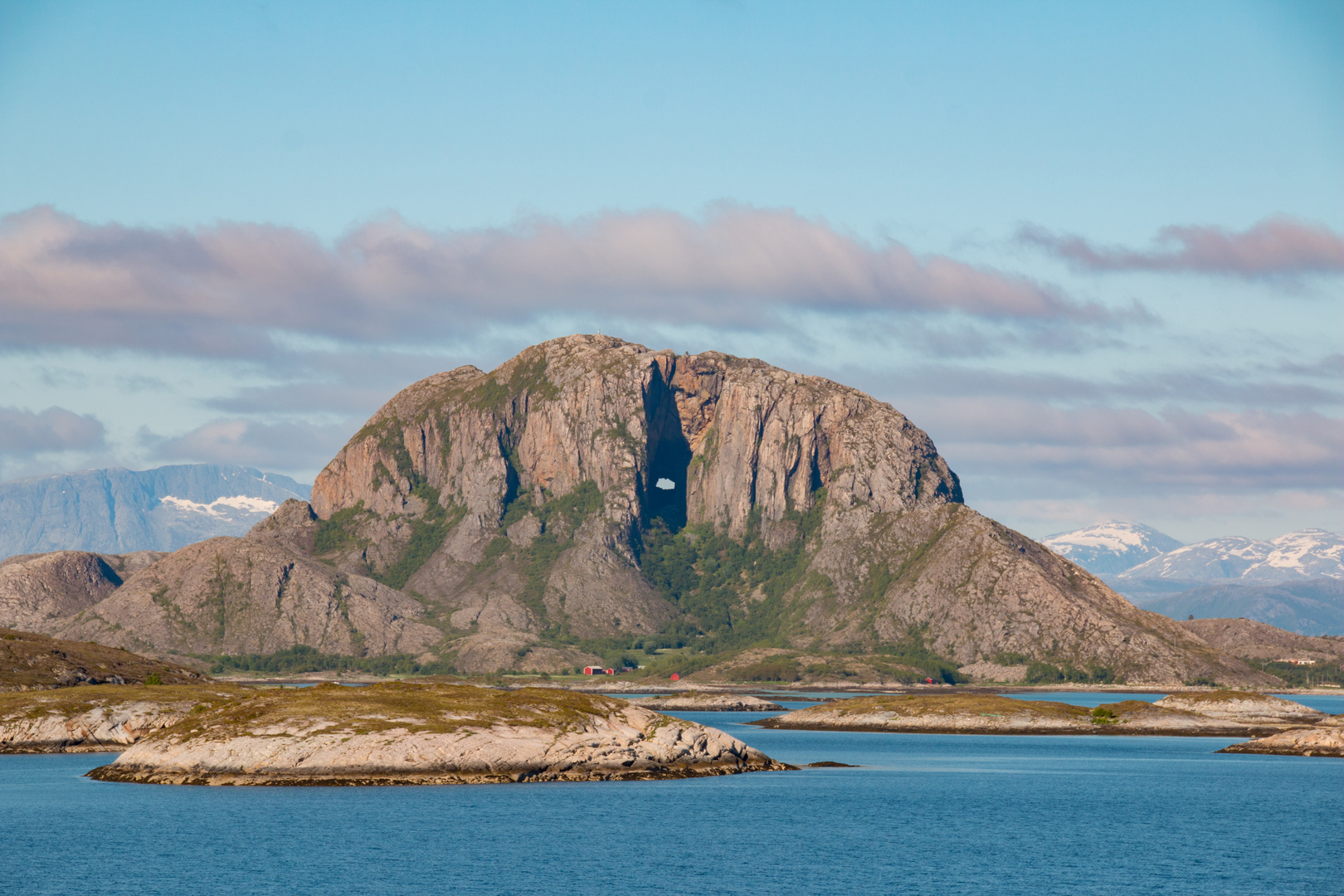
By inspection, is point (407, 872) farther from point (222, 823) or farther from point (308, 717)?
point (308, 717)

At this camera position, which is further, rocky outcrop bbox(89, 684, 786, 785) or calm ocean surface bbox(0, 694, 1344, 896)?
rocky outcrop bbox(89, 684, 786, 785)

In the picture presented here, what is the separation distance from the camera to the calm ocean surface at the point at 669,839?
10569 centimetres

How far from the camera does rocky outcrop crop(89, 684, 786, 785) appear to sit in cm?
15488

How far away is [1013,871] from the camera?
4456 inches

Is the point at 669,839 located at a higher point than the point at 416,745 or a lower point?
lower

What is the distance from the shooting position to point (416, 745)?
157500 mm

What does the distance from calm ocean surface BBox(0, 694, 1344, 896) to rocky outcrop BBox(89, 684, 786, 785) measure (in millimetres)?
3538

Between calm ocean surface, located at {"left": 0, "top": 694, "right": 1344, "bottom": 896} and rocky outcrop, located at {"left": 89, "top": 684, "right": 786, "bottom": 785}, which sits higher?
rocky outcrop, located at {"left": 89, "top": 684, "right": 786, "bottom": 785}

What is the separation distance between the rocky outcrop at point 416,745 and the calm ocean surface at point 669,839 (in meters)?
3.54

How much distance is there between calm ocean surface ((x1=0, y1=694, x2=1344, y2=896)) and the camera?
106 metres

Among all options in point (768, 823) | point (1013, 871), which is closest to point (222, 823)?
point (768, 823)

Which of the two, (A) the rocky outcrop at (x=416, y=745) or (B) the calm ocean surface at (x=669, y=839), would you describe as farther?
(A) the rocky outcrop at (x=416, y=745)

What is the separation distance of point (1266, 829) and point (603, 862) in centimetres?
6360

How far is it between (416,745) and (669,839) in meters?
42.6
